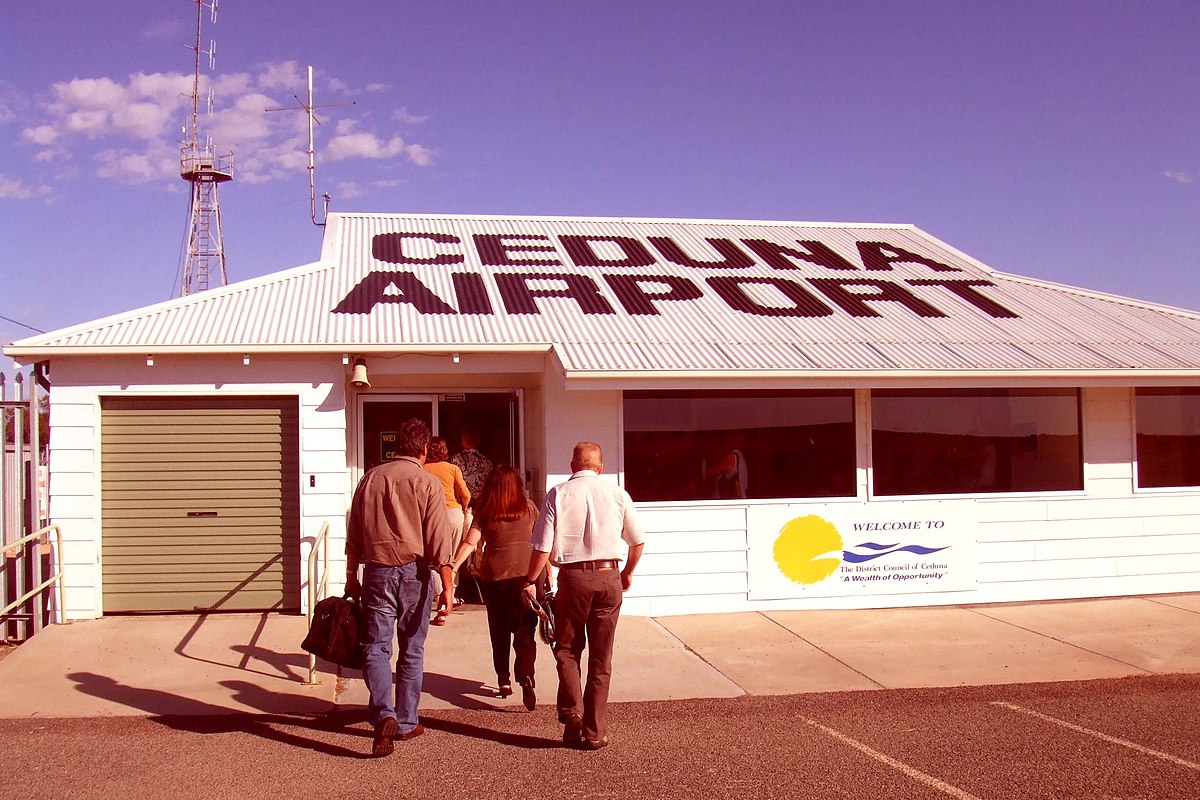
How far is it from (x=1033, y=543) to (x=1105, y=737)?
4.95 m

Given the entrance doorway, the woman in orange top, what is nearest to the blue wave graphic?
the entrance doorway

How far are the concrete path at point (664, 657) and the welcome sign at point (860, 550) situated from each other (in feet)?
0.92

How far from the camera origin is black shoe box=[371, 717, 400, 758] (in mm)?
5766

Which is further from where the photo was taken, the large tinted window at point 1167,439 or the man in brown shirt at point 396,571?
the large tinted window at point 1167,439

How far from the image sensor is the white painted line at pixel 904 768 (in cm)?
518

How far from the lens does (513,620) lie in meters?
6.85

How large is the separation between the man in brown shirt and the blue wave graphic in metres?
5.43

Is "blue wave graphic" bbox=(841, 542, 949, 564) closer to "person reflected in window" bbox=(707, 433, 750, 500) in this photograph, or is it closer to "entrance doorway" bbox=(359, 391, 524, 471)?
"person reflected in window" bbox=(707, 433, 750, 500)

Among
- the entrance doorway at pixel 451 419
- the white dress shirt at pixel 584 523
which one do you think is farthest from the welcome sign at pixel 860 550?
the white dress shirt at pixel 584 523

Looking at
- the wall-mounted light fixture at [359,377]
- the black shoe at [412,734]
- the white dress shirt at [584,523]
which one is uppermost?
the wall-mounted light fixture at [359,377]

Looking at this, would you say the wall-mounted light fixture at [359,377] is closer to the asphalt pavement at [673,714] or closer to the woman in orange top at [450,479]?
the woman in orange top at [450,479]

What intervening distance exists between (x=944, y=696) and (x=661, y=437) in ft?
13.1

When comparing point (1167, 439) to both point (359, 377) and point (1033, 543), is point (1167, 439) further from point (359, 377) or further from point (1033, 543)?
point (359, 377)

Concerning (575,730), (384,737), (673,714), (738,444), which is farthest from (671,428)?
(384,737)
